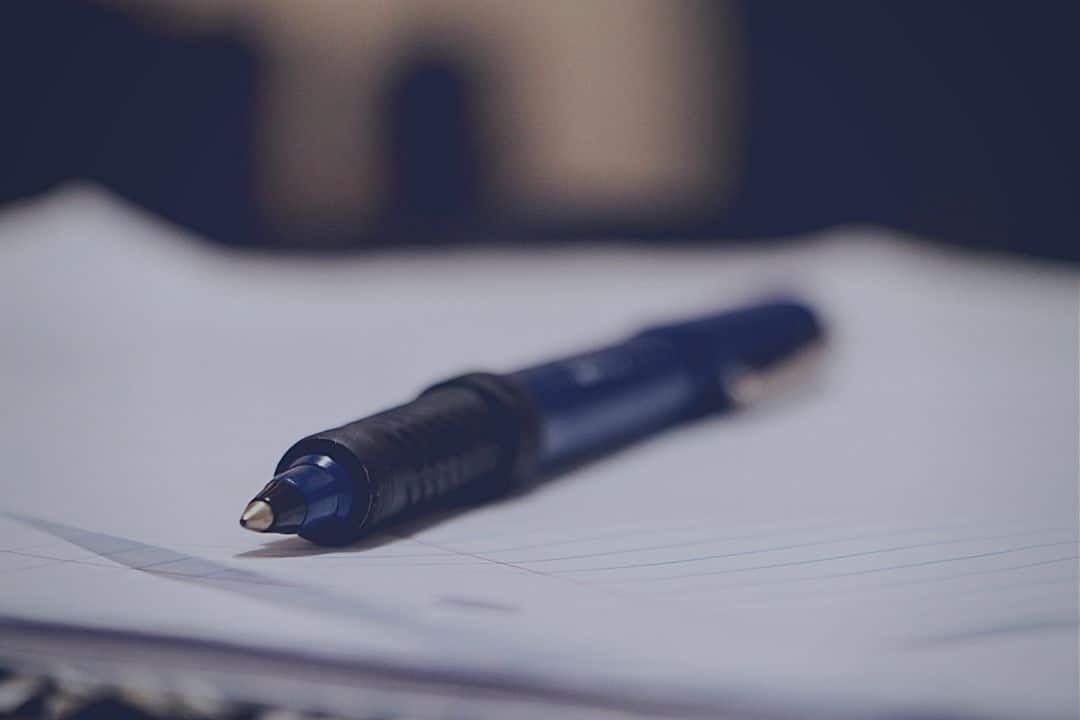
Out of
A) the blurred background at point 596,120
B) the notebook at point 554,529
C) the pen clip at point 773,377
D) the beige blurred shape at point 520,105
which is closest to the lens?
the notebook at point 554,529

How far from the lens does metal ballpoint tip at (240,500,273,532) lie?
30 centimetres

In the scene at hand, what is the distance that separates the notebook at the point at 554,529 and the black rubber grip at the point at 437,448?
0.01 meters

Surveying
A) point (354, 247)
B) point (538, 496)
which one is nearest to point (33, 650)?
point (538, 496)


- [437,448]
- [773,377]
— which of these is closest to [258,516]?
[437,448]

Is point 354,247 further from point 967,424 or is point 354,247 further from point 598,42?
point 967,424

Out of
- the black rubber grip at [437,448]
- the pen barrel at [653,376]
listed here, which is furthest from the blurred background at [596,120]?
the black rubber grip at [437,448]

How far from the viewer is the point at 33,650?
254 mm

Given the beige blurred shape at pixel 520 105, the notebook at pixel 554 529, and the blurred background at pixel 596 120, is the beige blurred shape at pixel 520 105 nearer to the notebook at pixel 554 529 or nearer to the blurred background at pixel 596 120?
the blurred background at pixel 596 120

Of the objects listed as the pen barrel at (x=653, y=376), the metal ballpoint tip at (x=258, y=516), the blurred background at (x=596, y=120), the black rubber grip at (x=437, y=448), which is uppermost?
the blurred background at (x=596, y=120)

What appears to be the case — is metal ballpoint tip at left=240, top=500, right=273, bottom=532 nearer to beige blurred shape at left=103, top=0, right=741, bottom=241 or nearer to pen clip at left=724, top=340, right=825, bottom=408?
pen clip at left=724, top=340, right=825, bottom=408

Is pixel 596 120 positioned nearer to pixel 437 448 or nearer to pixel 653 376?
pixel 653 376

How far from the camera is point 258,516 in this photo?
0.30 meters

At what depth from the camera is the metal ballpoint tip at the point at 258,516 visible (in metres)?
0.30

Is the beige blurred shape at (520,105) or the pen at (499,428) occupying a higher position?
the beige blurred shape at (520,105)
